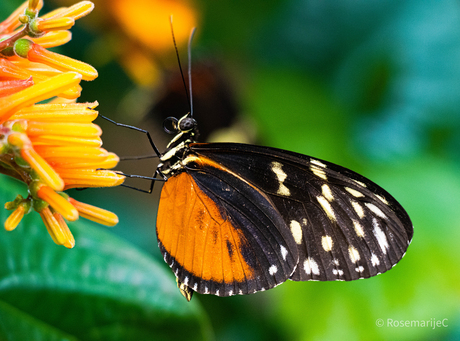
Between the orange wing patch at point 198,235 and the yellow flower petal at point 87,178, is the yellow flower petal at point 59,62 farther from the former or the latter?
the orange wing patch at point 198,235

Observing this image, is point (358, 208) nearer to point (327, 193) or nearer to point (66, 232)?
point (327, 193)

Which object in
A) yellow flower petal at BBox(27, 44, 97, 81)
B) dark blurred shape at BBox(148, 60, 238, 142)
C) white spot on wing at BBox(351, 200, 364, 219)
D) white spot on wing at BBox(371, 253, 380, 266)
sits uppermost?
dark blurred shape at BBox(148, 60, 238, 142)

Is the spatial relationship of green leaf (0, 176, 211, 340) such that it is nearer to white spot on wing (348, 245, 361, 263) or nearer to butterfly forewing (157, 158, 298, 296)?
butterfly forewing (157, 158, 298, 296)

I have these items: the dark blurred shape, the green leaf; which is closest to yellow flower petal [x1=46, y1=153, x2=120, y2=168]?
the green leaf

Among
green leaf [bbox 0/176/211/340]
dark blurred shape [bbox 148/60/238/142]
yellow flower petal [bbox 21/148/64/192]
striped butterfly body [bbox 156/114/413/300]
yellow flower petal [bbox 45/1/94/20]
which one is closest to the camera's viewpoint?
yellow flower petal [bbox 21/148/64/192]

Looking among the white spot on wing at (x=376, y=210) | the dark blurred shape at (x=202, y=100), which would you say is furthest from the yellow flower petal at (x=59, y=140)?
the dark blurred shape at (x=202, y=100)

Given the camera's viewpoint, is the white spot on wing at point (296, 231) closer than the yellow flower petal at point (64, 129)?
No

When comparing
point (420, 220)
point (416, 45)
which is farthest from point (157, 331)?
point (416, 45)

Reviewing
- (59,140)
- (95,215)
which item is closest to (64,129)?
(59,140)
